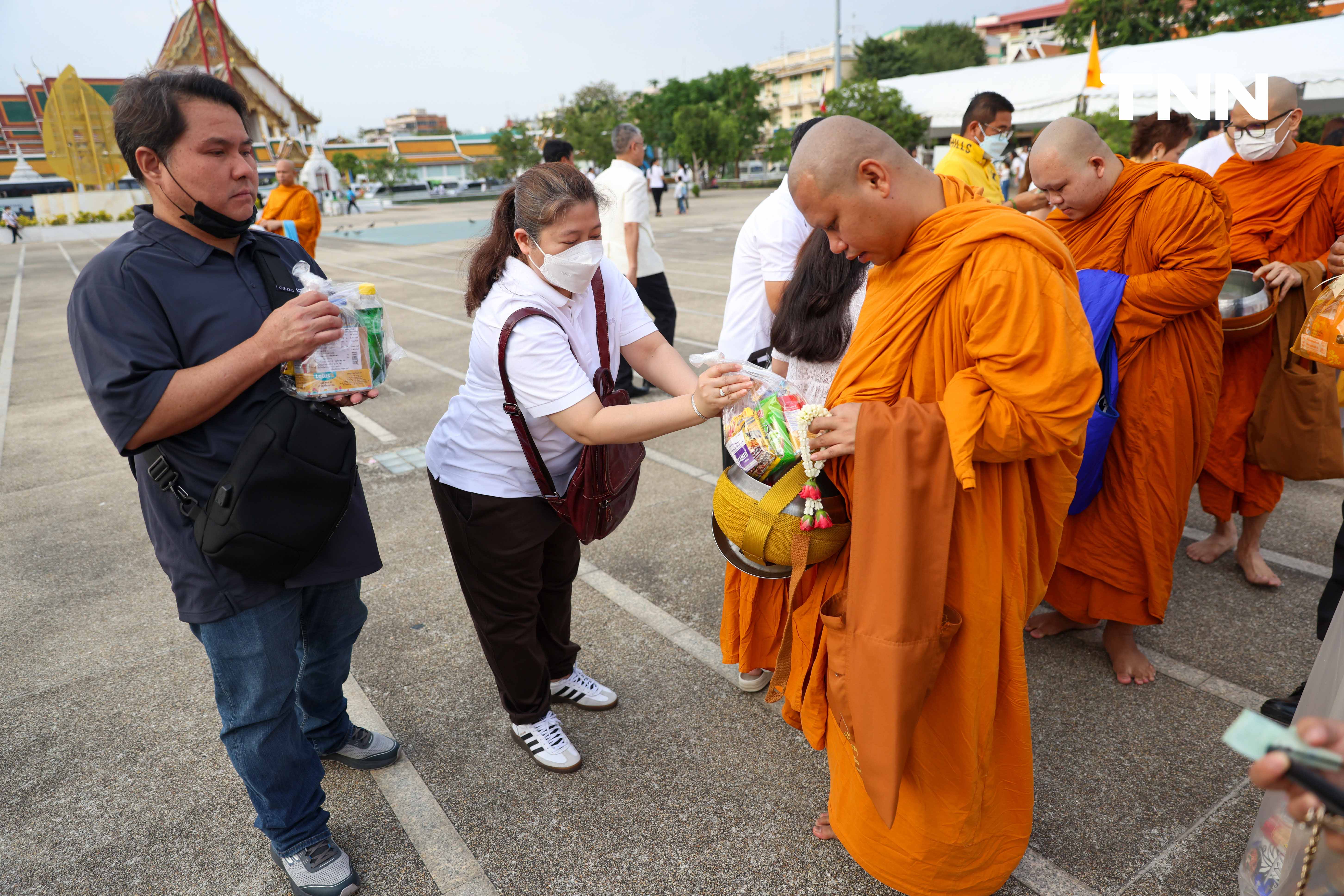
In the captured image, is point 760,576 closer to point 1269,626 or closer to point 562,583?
point 562,583

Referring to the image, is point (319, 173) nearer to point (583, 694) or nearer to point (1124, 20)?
point (583, 694)

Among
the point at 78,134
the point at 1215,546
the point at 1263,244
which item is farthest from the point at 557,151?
the point at 78,134

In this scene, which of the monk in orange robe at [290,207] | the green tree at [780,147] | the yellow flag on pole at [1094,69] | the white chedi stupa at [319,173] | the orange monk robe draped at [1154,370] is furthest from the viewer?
the green tree at [780,147]

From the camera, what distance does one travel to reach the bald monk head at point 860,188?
1.71 m

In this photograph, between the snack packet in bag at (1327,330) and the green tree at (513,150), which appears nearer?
the snack packet in bag at (1327,330)

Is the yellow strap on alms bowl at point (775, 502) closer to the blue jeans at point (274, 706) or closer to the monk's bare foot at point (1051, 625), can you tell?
the blue jeans at point (274, 706)

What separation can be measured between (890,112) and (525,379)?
26.1m

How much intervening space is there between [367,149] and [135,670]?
267 ft

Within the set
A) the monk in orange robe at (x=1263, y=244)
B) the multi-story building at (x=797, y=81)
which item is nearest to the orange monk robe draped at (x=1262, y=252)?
the monk in orange robe at (x=1263, y=244)

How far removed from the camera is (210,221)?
1825 mm

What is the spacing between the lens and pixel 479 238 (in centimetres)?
243

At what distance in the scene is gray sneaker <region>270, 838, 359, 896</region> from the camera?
2.11m

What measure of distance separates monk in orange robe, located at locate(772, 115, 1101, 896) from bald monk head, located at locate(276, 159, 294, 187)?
8478 mm

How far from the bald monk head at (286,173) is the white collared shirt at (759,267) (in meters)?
7.21
